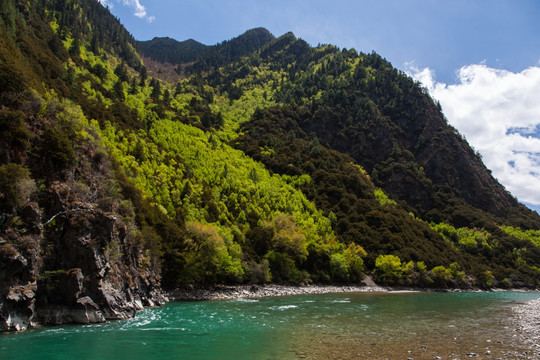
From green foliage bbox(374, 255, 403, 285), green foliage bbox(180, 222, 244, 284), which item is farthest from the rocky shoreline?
green foliage bbox(374, 255, 403, 285)

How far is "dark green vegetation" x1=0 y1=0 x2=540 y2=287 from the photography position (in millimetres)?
34250

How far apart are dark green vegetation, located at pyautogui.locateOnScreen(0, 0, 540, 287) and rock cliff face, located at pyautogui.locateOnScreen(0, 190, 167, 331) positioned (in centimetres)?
93

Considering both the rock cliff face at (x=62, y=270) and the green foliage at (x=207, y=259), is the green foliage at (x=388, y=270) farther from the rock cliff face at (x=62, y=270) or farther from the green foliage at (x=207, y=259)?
the rock cliff face at (x=62, y=270)

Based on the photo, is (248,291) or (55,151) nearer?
(55,151)

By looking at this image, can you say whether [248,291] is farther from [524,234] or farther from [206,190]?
[524,234]

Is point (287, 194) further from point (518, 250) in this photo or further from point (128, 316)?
point (518, 250)

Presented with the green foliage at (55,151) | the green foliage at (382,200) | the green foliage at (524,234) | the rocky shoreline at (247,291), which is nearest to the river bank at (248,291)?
the rocky shoreline at (247,291)

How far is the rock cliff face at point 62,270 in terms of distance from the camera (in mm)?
22609

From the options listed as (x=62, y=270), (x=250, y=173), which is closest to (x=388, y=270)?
(x=250, y=173)

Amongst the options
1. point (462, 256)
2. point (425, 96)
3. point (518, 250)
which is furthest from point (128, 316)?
point (425, 96)

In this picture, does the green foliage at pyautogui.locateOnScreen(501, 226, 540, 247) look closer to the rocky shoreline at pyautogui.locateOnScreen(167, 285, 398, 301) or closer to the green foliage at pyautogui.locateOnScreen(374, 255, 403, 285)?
the green foliage at pyautogui.locateOnScreen(374, 255, 403, 285)

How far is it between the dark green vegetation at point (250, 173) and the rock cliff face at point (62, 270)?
0.93 m

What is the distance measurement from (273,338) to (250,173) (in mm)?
73513

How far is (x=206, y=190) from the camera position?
74188 mm
